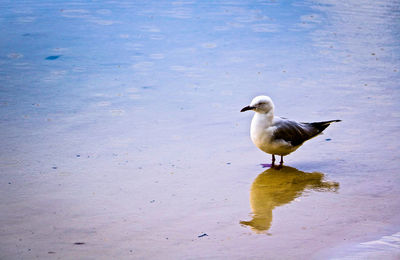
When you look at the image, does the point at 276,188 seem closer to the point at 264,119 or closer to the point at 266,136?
the point at 266,136

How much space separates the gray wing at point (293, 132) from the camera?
5957 mm

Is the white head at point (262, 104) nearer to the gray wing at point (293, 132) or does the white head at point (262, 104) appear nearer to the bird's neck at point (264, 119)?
the bird's neck at point (264, 119)

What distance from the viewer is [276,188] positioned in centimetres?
566

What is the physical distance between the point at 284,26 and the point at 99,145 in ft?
23.9

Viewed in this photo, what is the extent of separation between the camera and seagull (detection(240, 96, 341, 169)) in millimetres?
5918

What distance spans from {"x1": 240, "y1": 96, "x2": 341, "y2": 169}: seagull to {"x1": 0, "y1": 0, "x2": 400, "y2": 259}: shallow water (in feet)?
0.91

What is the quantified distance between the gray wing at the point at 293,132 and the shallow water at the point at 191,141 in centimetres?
30

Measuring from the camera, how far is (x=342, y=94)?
830cm

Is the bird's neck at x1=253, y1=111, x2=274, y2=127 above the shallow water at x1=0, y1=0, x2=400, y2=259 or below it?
above

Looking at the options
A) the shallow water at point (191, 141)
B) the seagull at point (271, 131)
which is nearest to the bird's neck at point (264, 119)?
the seagull at point (271, 131)

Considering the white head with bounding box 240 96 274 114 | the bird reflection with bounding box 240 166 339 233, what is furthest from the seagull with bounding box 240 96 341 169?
the bird reflection with bounding box 240 166 339 233

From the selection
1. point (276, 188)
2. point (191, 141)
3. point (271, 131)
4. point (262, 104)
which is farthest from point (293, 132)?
point (191, 141)

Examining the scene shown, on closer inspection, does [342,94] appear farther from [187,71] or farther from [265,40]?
[265,40]

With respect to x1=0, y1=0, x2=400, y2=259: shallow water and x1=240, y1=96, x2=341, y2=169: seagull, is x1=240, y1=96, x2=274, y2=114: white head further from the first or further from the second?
x1=0, y1=0, x2=400, y2=259: shallow water
